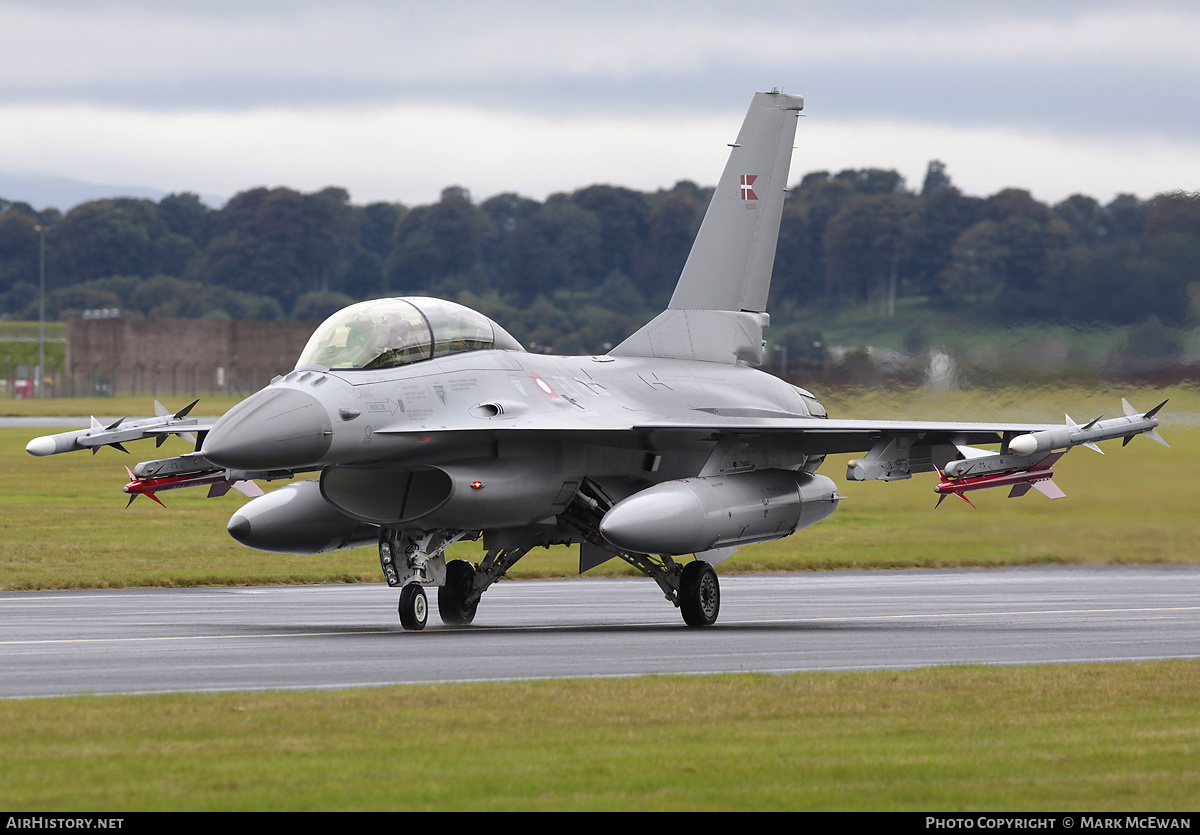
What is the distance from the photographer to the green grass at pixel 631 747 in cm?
871

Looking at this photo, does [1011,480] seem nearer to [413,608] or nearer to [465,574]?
[465,574]

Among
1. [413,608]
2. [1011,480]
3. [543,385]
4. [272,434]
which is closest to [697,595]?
[543,385]

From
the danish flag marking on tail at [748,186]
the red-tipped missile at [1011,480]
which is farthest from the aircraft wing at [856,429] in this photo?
the danish flag marking on tail at [748,186]

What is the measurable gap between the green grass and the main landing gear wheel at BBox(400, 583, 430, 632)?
5.76 metres

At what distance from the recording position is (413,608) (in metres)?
18.9

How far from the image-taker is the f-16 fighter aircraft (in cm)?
1808

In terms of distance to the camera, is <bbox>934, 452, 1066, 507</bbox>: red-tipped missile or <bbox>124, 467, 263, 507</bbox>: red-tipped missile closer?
<bbox>934, 452, 1066, 507</bbox>: red-tipped missile

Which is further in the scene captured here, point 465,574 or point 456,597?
point 465,574

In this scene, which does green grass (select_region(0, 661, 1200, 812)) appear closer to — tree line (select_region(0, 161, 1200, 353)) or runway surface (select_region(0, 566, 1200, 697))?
runway surface (select_region(0, 566, 1200, 697))

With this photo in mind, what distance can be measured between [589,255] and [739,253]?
2832 inches

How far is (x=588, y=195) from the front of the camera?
106500 mm

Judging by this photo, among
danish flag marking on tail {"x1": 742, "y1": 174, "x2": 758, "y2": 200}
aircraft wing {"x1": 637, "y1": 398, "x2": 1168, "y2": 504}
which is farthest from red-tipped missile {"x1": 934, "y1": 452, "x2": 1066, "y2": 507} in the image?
danish flag marking on tail {"x1": 742, "y1": 174, "x2": 758, "y2": 200}

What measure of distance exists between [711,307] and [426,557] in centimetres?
690

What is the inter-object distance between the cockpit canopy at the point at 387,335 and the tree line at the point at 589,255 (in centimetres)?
1542
